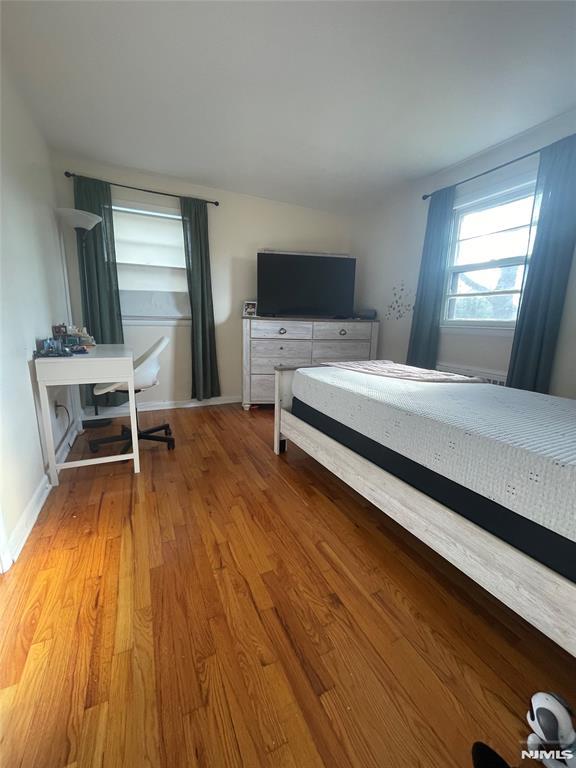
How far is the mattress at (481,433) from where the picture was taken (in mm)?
792

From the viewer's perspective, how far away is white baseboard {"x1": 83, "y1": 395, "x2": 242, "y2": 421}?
3.01 metres

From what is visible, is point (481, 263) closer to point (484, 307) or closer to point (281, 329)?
point (484, 307)

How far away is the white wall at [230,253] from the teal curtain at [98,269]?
20 centimetres

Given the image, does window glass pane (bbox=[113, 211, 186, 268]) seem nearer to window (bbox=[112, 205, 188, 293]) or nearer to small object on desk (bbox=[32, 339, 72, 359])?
window (bbox=[112, 205, 188, 293])

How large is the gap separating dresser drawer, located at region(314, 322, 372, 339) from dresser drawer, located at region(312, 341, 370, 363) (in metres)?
0.07

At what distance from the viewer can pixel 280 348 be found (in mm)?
3375

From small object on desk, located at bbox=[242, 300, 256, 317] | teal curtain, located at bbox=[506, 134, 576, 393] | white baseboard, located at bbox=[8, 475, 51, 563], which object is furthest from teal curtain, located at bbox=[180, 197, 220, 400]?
teal curtain, located at bbox=[506, 134, 576, 393]

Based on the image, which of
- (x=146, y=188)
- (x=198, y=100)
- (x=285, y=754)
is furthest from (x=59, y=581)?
(x=146, y=188)

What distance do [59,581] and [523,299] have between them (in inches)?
126

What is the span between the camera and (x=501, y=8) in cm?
134

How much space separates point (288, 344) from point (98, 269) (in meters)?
1.97

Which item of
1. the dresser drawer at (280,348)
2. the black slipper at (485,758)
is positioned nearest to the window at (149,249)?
the dresser drawer at (280,348)

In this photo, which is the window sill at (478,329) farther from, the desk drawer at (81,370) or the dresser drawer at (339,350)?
the desk drawer at (81,370)

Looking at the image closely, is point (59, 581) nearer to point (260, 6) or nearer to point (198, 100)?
point (260, 6)
